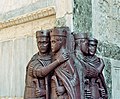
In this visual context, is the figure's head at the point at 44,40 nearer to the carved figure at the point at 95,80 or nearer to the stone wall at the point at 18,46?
the carved figure at the point at 95,80

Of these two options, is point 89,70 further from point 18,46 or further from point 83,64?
point 18,46

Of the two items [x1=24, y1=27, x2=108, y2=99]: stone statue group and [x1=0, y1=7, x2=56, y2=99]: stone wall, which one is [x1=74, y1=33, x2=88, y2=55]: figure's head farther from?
[x1=0, y1=7, x2=56, y2=99]: stone wall

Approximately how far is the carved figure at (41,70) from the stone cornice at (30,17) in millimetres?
302

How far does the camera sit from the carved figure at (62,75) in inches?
41.8

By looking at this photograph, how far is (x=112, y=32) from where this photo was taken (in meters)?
1.56

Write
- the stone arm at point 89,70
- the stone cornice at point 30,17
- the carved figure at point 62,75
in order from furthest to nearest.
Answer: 1. the stone cornice at point 30,17
2. the stone arm at point 89,70
3. the carved figure at point 62,75

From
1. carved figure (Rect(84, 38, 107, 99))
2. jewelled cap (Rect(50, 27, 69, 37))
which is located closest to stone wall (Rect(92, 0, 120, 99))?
carved figure (Rect(84, 38, 107, 99))

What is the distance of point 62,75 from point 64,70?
0.07 ft

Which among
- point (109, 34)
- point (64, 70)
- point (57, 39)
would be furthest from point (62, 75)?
point (109, 34)

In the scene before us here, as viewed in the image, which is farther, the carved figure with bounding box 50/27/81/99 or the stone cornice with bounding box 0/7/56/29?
the stone cornice with bounding box 0/7/56/29

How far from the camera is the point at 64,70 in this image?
1.09 m

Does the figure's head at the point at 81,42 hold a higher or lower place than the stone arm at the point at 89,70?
higher

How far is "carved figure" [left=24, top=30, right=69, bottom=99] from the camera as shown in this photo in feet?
3.66

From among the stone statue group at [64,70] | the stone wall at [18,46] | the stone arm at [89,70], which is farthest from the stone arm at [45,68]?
the stone wall at [18,46]
